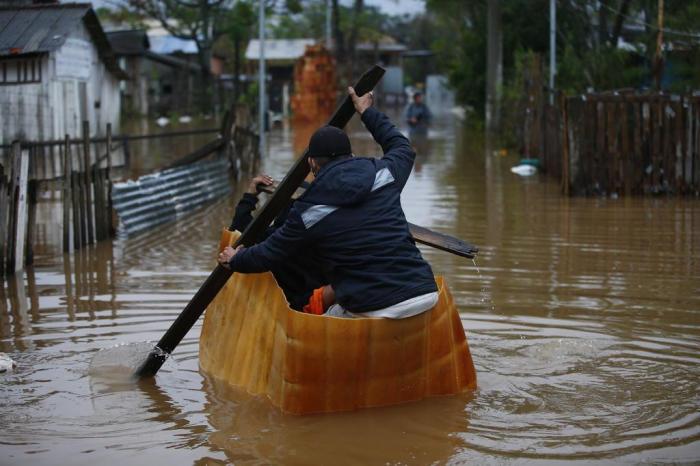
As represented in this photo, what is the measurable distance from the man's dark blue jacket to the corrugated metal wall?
8.09 m

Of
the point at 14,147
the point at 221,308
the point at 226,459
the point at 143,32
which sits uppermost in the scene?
the point at 143,32

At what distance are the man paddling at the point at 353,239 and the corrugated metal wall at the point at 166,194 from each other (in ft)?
26.4

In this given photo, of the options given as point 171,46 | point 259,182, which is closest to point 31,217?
point 259,182

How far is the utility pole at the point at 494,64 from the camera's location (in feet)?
104

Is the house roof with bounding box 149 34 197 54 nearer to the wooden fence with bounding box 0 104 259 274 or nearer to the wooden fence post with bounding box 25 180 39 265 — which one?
the wooden fence with bounding box 0 104 259 274

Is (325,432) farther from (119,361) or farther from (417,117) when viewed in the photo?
(417,117)

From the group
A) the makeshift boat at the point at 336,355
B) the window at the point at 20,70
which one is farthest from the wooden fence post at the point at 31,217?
the window at the point at 20,70

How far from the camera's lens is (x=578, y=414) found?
21.1ft

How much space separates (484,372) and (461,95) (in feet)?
108

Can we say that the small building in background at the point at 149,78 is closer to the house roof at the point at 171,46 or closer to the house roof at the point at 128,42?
the house roof at the point at 128,42

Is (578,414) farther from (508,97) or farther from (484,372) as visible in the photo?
(508,97)

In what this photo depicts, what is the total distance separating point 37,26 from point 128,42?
79.8ft

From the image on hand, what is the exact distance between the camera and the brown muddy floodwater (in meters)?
5.95

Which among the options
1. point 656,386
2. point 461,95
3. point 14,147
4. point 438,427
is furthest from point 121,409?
point 461,95
